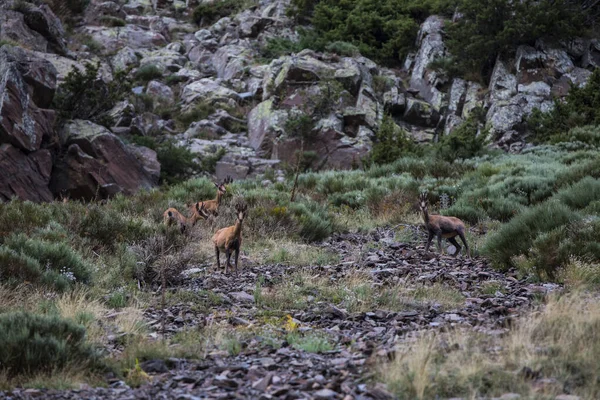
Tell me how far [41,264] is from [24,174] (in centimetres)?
977

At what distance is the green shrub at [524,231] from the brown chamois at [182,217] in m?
6.26

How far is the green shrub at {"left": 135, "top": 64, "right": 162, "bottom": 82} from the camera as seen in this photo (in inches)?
1416

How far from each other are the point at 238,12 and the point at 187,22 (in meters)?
5.22

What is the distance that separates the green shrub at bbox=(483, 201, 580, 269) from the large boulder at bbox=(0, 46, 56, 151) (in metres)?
14.0

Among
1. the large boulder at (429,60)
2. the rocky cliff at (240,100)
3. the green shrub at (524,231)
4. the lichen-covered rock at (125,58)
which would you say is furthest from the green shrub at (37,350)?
the lichen-covered rock at (125,58)

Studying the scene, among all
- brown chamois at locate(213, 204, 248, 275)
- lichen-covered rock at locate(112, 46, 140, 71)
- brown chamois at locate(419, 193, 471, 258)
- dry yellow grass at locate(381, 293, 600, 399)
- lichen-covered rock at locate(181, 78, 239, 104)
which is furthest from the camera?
lichen-covered rock at locate(112, 46, 140, 71)

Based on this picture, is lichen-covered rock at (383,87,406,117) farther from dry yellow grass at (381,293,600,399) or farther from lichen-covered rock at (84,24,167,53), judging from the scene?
dry yellow grass at (381,293,600,399)

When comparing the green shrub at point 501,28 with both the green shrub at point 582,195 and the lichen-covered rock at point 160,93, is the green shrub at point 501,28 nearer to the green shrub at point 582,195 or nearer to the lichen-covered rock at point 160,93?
the lichen-covered rock at point 160,93

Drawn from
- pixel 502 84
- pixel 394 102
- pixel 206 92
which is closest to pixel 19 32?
pixel 206 92

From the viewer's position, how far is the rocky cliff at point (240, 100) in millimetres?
18375

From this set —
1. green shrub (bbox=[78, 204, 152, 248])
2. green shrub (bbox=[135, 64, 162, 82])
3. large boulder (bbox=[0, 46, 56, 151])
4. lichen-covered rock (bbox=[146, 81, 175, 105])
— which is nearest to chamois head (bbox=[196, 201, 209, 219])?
green shrub (bbox=[78, 204, 152, 248])

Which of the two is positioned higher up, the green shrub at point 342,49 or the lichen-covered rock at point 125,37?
the green shrub at point 342,49

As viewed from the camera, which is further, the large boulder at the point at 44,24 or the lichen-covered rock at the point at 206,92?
the lichen-covered rock at the point at 206,92

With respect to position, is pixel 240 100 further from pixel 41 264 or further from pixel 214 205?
pixel 41 264
